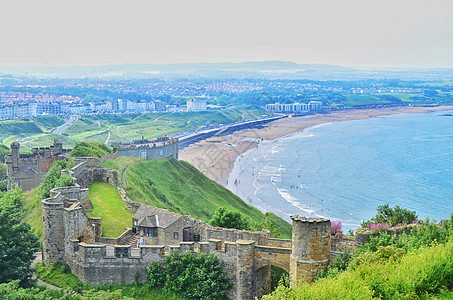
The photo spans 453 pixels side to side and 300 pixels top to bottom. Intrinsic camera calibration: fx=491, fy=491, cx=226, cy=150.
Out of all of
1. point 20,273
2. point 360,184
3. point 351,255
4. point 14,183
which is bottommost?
point 360,184

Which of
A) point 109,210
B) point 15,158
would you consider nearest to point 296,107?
point 15,158

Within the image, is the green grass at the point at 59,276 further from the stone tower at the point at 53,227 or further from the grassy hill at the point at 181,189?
the grassy hill at the point at 181,189

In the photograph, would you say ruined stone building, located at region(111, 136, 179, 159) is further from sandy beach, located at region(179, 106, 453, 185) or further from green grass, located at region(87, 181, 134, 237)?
green grass, located at region(87, 181, 134, 237)

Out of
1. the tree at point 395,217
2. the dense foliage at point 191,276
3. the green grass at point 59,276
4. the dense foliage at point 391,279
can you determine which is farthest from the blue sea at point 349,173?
the dense foliage at point 391,279

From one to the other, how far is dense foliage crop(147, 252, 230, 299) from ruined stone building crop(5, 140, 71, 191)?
3779cm

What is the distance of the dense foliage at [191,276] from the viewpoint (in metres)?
21.8

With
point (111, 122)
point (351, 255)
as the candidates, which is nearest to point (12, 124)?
point (111, 122)

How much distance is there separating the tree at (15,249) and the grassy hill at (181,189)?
1752 centimetres

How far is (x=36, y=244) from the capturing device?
2405cm

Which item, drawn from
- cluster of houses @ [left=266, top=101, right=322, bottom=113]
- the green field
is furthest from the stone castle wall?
cluster of houses @ [left=266, top=101, right=322, bottom=113]

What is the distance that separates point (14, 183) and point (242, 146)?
214 ft

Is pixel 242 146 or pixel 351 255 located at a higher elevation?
pixel 351 255

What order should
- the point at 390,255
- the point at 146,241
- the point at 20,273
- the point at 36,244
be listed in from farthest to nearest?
the point at 146,241
the point at 36,244
the point at 20,273
the point at 390,255

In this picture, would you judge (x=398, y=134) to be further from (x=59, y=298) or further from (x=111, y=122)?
(x=59, y=298)
